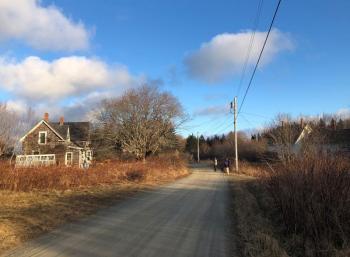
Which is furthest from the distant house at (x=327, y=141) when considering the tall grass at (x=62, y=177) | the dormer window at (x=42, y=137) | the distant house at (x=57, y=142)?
the dormer window at (x=42, y=137)

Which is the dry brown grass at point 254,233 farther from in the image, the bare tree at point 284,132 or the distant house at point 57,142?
the distant house at point 57,142

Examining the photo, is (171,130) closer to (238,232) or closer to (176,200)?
(176,200)

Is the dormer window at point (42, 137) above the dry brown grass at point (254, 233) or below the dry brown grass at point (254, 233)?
above

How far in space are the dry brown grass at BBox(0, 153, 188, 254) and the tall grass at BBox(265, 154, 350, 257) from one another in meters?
6.08

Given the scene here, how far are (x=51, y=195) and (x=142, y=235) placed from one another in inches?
375

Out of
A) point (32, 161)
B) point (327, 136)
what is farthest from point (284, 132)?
point (32, 161)

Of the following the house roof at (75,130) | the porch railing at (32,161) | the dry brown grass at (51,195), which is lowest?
the dry brown grass at (51,195)

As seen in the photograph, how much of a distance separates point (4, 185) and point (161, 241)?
43.6 feet

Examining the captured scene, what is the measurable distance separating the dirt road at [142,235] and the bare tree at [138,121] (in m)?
44.2

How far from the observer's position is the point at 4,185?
1977 centimetres

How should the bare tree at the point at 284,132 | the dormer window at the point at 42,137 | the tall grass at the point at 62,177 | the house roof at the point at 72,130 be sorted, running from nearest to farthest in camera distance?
the tall grass at the point at 62,177
the bare tree at the point at 284,132
the dormer window at the point at 42,137
the house roof at the point at 72,130

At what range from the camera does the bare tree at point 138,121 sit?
5903cm

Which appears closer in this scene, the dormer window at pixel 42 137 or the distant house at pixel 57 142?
the distant house at pixel 57 142

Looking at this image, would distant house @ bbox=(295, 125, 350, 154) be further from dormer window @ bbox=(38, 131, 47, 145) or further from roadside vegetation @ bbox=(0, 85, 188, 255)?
dormer window @ bbox=(38, 131, 47, 145)
